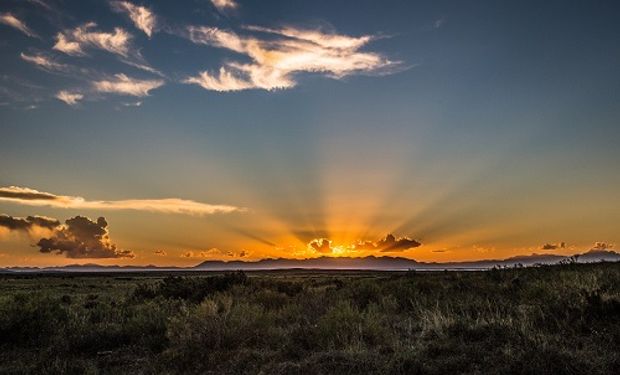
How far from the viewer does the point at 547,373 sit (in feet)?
25.6

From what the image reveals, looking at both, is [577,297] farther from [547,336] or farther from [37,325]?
[37,325]

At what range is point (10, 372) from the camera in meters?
9.91

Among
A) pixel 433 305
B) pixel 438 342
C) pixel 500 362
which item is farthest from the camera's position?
pixel 433 305

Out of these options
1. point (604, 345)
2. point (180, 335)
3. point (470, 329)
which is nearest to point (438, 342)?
point (470, 329)

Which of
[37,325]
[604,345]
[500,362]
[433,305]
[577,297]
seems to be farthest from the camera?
[433,305]

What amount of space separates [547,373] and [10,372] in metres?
10.4

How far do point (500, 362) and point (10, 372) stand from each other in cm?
980

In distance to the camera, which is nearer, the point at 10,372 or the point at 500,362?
the point at 500,362

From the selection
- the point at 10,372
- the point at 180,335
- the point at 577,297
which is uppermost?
the point at 577,297

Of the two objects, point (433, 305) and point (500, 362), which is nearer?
point (500, 362)

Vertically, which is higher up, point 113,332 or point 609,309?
point 609,309

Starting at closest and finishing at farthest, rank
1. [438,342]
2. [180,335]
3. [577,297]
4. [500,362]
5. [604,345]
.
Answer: [500,362], [604,345], [438,342], [180,335], [577,297]

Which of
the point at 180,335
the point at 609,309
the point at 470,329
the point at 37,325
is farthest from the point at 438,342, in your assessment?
the point at 37,325

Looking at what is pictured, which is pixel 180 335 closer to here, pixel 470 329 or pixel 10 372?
pixel 10 372
